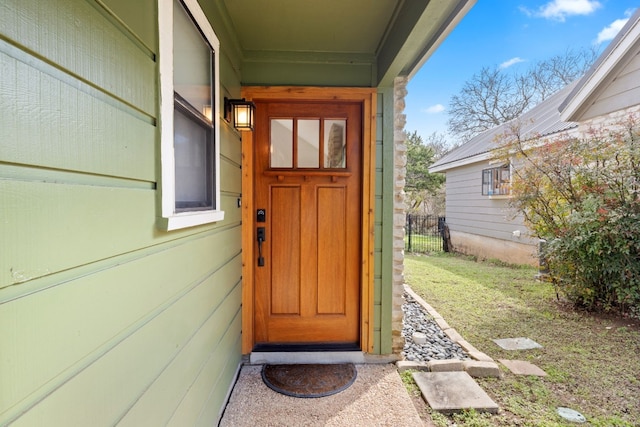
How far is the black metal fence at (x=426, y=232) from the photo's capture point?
28.5ft

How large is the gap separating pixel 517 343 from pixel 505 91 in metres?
13.1

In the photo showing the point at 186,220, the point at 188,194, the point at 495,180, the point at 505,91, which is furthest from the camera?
the point at 505,91

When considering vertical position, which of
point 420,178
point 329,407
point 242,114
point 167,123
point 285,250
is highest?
point 420,178

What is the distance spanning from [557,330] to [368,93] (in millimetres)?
3198

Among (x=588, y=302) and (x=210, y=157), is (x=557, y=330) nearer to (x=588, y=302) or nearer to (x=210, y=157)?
(x=588, y=302)

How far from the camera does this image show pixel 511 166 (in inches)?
211

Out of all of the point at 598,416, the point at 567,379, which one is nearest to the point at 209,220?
the point at 598,416

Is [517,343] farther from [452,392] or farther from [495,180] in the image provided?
[495,180]

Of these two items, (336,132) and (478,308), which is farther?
(478,308)

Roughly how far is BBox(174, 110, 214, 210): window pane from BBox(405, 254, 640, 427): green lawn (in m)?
2.02

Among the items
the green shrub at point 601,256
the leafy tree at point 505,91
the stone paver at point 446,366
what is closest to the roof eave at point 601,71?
the green shrub at point 601,256

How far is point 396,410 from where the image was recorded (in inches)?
75.3

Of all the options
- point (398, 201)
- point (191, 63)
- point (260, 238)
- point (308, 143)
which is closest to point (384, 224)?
point (398, 201)

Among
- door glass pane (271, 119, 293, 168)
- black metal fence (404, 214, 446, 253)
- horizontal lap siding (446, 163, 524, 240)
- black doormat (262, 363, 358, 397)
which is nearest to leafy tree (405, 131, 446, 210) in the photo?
black metal fence (404, 214, 446, 253)
